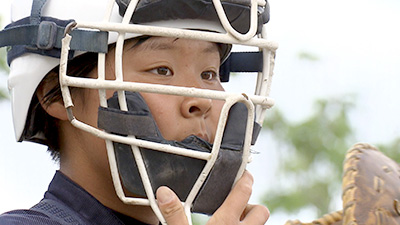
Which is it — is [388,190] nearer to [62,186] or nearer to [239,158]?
[239,158]

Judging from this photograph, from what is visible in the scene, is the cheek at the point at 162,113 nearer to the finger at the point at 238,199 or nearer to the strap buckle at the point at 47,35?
the finger at the point at 238,199

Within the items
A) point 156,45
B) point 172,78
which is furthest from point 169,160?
point 156,45

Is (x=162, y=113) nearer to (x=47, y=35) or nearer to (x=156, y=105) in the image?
(x=156, y=105)

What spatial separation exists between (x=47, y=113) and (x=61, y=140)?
0.11 meters

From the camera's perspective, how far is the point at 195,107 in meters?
2.55

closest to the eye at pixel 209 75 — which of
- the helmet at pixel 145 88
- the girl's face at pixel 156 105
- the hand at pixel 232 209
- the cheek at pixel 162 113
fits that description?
the girl's face at pixel 156 105

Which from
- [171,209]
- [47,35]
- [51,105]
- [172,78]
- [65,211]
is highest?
[47,35]

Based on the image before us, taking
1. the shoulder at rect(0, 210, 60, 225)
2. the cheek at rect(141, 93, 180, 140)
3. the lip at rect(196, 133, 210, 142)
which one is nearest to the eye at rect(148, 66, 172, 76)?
the cheek at rect(141, 93, 180, 140)

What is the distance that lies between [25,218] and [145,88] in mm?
564

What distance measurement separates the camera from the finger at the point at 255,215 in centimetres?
246

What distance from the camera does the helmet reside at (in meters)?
2.41

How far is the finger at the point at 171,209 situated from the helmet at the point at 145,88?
0.22ft

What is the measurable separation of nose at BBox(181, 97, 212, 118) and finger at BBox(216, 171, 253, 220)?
24cm

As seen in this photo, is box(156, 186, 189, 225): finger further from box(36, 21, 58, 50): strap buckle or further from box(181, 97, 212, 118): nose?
box(36, 21, 58, 50): strap buckle
